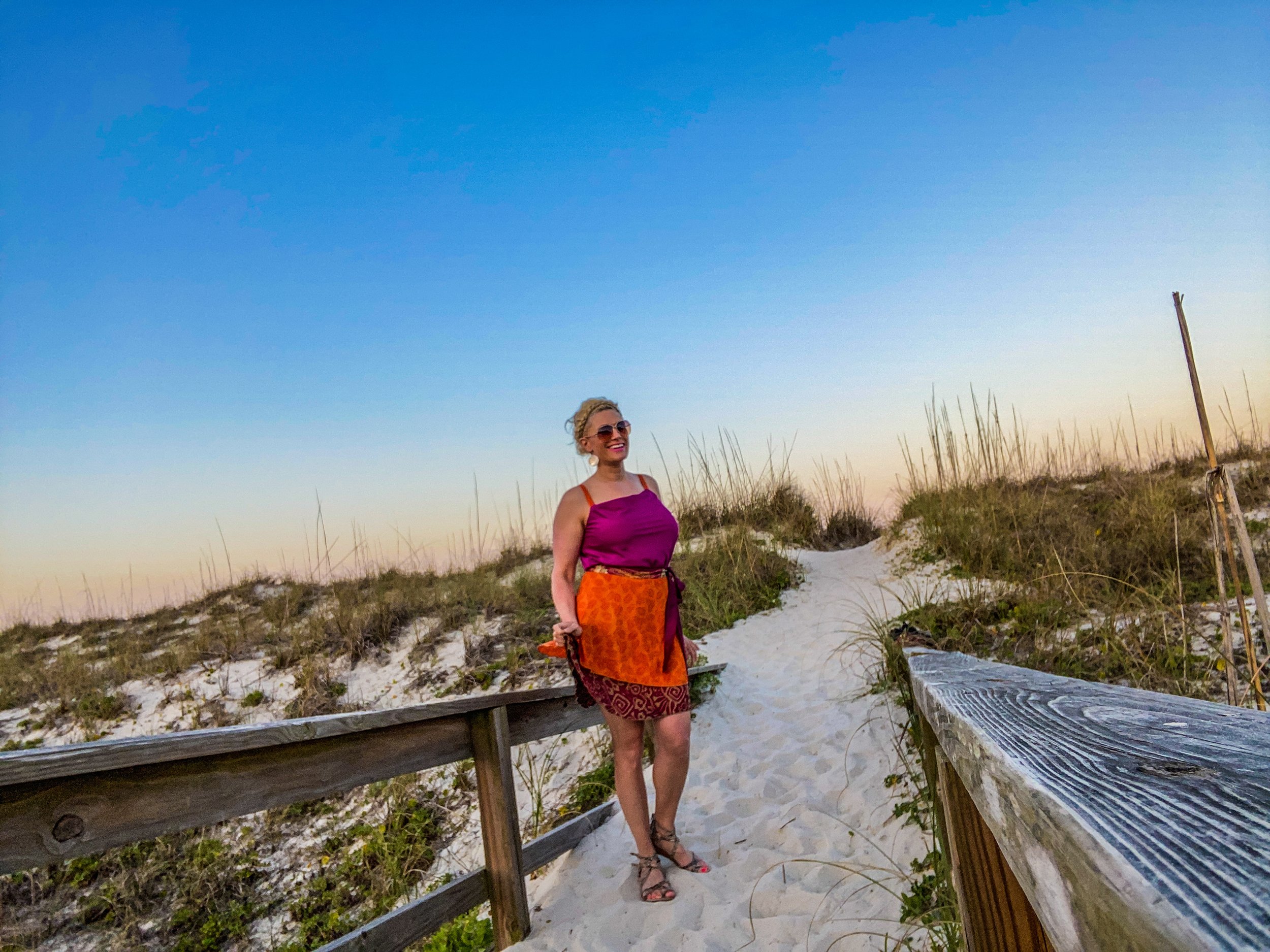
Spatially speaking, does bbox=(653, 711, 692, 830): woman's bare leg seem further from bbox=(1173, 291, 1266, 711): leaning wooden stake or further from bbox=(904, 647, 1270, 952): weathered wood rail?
bbox=(904, 647, 1270, 952): weathered wood rail

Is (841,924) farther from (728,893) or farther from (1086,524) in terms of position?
(1086,524)

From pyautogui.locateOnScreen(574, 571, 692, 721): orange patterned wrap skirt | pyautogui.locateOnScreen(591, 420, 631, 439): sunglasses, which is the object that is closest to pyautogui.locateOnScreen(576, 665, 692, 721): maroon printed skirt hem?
pyautogui.locateOnScreen(574, 571, 692, 721): orange patterned wrap skirt

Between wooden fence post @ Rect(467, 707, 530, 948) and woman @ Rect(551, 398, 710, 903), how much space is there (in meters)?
0.38

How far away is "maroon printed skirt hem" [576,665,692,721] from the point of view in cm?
302

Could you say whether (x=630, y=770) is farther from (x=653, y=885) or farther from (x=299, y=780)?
(x=299, y=780)

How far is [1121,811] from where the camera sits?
0.43 meters

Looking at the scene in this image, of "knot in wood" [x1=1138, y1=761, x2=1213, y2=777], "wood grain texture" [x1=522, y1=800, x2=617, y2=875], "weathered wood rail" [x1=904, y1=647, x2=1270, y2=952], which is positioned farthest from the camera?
"wood grain texture" [x1=522, y1=800, x2=617, y2=875]

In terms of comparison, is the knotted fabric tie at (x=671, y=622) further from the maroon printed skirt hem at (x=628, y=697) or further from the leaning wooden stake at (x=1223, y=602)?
the leaning wooden stake at (x=1223, y=602)

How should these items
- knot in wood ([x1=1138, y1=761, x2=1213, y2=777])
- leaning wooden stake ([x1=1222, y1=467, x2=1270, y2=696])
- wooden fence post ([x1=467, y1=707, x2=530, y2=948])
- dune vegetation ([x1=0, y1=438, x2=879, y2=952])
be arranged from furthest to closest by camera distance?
dune vegetation ([x1=0, y1=438, x2=879, y2=952])
wooden fence post ([x1=467, y1=707, x2=530, y2=948])
leaning wooden stake ([x1=1222, y1=467, x2=1270, y2=696])
knot in wood ([x1=1138, y1=761, x2=1213, y2=777])

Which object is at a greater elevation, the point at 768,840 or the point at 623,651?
the point at 623,651

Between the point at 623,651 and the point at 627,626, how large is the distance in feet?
0.33

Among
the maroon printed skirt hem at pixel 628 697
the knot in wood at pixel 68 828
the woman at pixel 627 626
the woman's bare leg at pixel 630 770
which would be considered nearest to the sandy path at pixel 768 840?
the woman at pixel 627 626

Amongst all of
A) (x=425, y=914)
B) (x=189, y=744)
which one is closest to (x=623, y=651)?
(x=425, y=914)

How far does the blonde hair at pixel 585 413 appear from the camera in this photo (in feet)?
10.8
